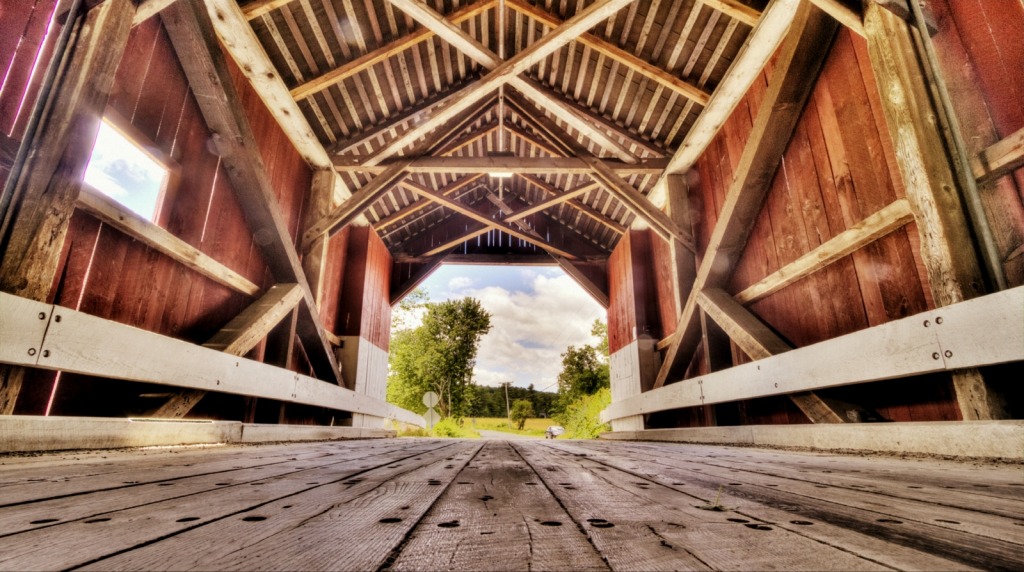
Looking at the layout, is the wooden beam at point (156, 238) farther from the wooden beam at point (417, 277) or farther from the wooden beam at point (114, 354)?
the wooden beam at point (417, 277)

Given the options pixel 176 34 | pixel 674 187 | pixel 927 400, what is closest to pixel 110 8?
pixel 176 34

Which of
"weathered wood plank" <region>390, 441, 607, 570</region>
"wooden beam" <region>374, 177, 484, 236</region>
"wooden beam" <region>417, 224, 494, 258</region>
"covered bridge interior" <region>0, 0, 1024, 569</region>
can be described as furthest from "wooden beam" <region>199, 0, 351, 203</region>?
"weathered wood plank" <region>390, 441, 607, 570</region>

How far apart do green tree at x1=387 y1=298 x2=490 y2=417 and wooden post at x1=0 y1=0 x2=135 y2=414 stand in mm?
20284

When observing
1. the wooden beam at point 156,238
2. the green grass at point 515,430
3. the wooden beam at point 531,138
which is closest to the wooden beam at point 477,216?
the wooden beam at point 531,138

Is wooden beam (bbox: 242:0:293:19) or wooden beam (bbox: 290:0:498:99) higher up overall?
wooden beam (bbox: 290:0:498:99)

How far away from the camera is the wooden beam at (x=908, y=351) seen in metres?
1.80

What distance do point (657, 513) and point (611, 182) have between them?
5.57 m

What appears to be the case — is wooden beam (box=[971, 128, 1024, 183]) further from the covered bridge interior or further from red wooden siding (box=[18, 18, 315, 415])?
red wooden siding (box=[18, 18, 315, 415])

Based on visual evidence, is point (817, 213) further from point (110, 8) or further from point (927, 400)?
point (110, 8)

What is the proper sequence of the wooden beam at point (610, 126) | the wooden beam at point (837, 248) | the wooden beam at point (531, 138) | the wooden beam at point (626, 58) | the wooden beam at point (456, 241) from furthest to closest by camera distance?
the wooden beam at point (456, 241) → the wooden beam at point (531, 138) → the wooden beam at point (610, 126) → the wooden beam at point (626, 58) → the wooden beam at point (837, 248)

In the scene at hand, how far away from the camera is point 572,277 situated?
965 cm

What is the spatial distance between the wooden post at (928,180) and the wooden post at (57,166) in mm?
4228

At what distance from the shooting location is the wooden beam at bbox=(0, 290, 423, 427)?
191 cm

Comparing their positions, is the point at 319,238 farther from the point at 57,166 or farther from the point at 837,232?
the point at 837,232
